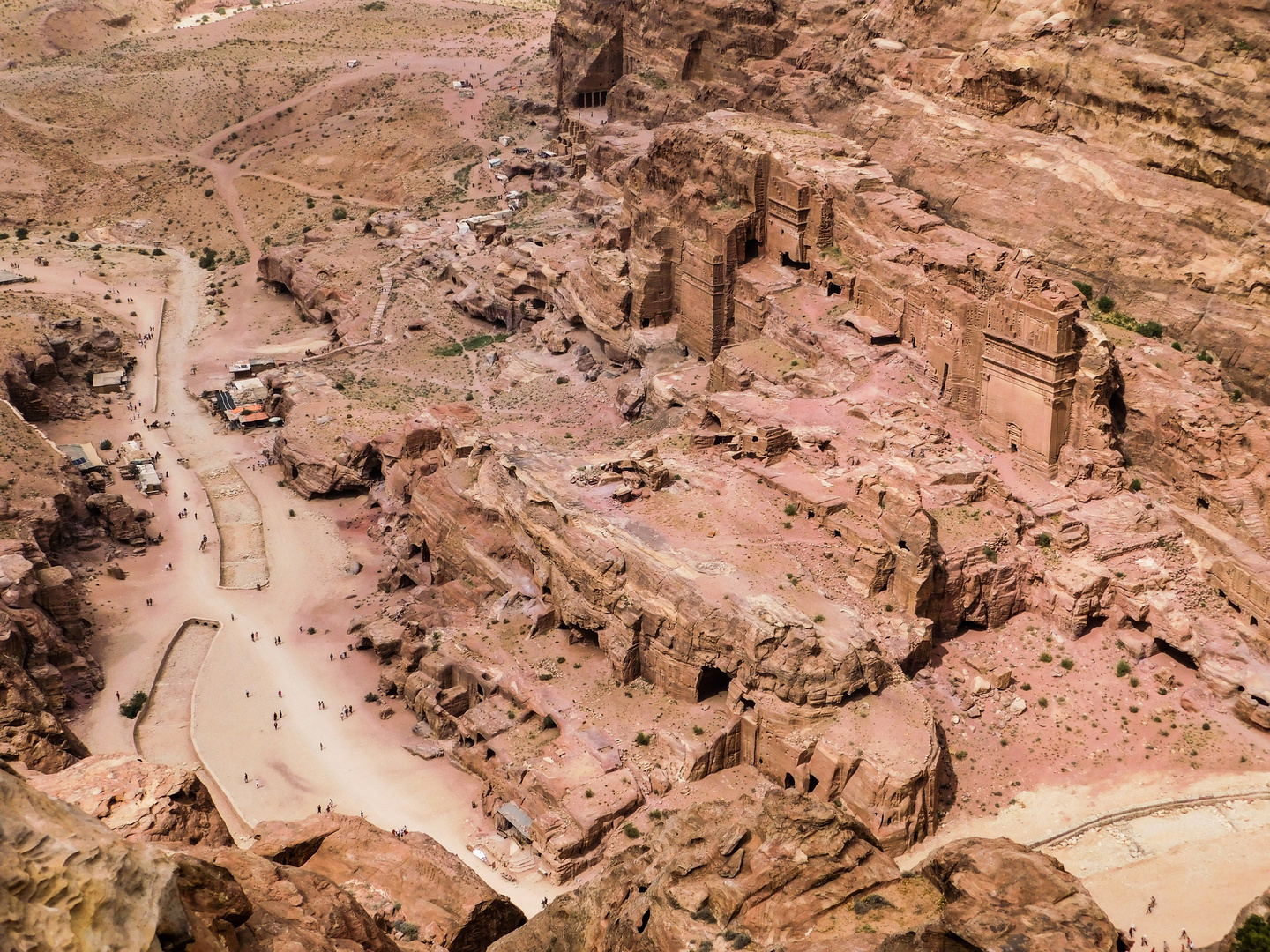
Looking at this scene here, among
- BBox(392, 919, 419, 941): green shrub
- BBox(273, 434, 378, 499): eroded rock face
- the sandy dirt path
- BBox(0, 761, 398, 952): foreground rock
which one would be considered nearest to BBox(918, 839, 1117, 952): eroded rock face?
BBox(392, 919, 419, 941): green shrub

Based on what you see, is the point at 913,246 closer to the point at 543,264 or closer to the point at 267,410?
the point at 543,264

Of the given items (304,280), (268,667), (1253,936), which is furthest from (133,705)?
(304,280)

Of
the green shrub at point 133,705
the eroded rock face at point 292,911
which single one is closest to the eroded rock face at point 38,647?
the green shrub at point 133,705

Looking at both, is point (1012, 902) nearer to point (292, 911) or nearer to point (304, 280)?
point (292, 911)

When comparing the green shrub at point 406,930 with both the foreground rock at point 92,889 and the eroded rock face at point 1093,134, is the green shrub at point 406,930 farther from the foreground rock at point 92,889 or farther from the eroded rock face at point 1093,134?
the eroded rock face at point 1093,134

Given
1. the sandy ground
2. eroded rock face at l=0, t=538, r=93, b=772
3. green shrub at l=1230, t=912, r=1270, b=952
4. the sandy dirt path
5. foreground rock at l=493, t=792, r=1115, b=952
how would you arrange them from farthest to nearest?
the sandy dirt path → eroded rock face at l=0, t=538, r=93, b=772 → the sandy ground → foreground rock at l=493, t=792, r=1115, b=952 → green shrub at l=1230, t=912, r=1270, b=952

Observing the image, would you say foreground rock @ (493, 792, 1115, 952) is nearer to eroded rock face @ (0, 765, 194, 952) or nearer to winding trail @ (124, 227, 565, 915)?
eroded rock face @ (0, 765, 194, 952)
